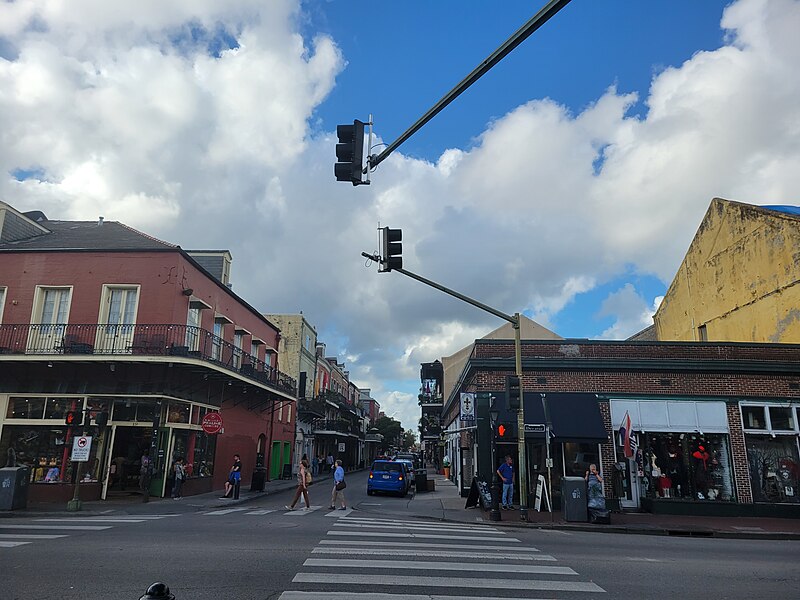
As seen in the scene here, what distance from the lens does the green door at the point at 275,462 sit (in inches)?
1354

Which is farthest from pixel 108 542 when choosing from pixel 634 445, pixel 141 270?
pixel 634 445

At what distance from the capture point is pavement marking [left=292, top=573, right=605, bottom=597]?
730 centimetres

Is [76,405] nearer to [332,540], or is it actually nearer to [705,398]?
[332,540]

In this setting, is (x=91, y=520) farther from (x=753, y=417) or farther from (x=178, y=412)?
(x=753, y=417)

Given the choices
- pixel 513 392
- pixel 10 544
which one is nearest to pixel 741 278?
pixel 513 392

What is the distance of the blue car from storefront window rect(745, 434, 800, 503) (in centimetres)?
1307

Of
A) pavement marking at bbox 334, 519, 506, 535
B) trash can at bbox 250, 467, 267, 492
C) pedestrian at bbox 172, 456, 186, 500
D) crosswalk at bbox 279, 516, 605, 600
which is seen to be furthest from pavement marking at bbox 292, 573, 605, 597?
trash can at bbox 250, 467, 267, 492

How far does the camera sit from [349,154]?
26.1 ft

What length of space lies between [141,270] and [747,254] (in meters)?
23.8

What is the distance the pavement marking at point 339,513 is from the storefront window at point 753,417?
44.1 feet

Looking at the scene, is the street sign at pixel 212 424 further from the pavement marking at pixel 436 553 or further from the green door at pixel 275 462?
the green door at pixel 275 462

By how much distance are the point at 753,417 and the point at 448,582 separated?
1645 centimetres

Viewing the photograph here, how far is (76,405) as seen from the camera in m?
19.7

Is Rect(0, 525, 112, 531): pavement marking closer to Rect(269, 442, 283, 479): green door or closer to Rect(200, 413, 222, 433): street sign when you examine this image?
Rect(200, 413, 222, 433): street sign
